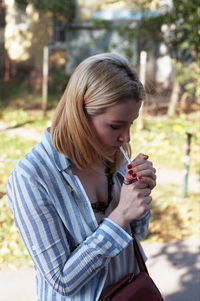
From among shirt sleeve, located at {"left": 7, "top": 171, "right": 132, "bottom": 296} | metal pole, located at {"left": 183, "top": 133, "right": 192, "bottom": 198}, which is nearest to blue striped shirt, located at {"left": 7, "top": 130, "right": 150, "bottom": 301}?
shirt sleeve, located at {"left": 7, "top": 171, "right": 132, "bottom": 296}

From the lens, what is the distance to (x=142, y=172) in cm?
152

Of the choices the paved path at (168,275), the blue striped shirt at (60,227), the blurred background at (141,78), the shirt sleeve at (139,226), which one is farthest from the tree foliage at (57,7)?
the blue striped shirt at (60,227)

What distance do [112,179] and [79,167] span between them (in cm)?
24

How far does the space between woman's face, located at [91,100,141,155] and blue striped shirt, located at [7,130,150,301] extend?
166 millimetres

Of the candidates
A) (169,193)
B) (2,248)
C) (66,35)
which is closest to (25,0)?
(66,35)

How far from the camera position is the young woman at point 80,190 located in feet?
4.57

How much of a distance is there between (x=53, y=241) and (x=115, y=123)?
465 millimetres

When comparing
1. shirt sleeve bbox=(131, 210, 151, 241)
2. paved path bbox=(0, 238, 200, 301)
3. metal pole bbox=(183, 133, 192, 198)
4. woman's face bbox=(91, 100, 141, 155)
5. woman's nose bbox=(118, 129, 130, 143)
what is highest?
woman's face bbox=(91, 100, 141, 155)

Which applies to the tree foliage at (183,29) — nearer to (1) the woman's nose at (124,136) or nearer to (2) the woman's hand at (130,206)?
(1) the woman's nose at (124,136)

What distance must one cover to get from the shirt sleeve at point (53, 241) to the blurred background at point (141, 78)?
0.70 m

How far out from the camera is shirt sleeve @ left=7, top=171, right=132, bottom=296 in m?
1.38

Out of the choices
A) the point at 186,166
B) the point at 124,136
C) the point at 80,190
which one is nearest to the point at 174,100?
the point at 186,166

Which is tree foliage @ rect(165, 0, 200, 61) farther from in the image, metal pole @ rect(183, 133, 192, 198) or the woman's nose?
the woman's nose

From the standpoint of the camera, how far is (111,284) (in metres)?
1.59
